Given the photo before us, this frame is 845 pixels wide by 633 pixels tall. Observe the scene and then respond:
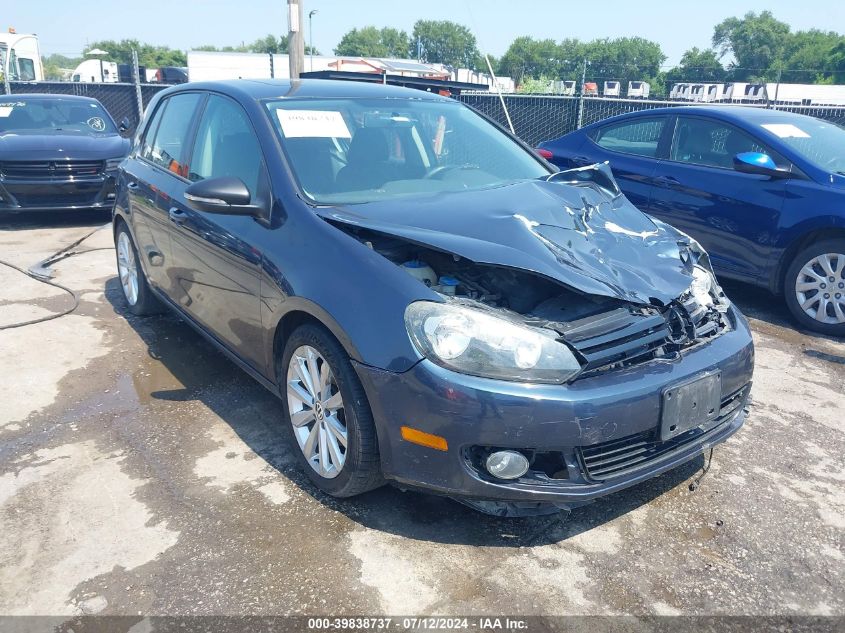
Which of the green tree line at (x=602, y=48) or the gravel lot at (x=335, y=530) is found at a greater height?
the green tree line at (x=602, y=48)

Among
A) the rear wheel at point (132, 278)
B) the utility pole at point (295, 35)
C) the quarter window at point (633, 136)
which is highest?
the utility pole at point (295, 35)

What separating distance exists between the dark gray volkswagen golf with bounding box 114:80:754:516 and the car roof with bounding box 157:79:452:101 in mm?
25

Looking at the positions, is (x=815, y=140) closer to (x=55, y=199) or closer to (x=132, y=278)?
(x=132, y=278)

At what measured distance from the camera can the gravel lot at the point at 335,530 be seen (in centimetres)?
244

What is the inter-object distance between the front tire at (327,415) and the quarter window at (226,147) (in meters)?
0.88

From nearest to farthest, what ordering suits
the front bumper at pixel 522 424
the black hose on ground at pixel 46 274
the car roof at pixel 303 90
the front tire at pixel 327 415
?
1. the front bumper at pixel 522 424
2. the front tire at pixel 327 415
3. the car roof at pixel 303 90
4. the black hose on ground at pixel 46 274

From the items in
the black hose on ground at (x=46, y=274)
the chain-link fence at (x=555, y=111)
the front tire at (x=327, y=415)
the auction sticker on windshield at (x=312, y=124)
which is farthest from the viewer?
the chain-link fence at (x=555, y=111)

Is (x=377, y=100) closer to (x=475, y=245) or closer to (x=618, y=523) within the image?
(x=475, y=245)

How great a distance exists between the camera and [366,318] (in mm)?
2600

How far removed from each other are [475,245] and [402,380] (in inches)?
24.8

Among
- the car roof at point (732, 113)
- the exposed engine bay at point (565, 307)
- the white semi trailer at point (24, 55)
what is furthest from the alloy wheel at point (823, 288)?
the white semi trailer at point (24, 55)

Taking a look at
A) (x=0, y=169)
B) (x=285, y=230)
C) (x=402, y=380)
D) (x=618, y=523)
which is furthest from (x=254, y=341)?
(x=0, y=169)

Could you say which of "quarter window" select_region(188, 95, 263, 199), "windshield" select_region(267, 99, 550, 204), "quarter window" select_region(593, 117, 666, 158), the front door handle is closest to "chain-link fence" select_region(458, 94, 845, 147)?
"quarter window" select_region(593, 117, 666, 158)

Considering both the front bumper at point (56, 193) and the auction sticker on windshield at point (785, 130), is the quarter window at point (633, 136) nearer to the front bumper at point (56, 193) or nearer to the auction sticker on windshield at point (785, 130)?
the auction sticker on windshield at point (785, 130)
